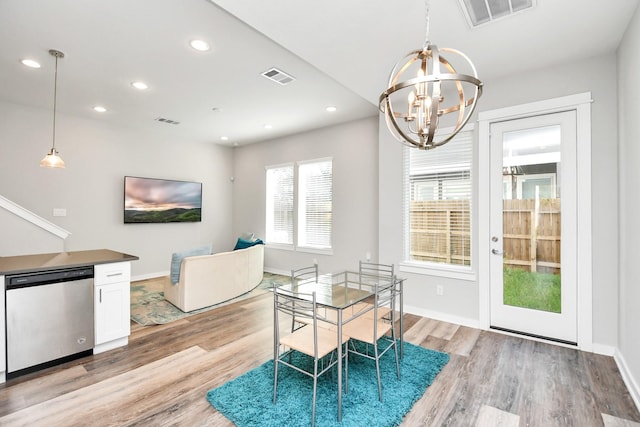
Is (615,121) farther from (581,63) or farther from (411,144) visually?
(411,144)

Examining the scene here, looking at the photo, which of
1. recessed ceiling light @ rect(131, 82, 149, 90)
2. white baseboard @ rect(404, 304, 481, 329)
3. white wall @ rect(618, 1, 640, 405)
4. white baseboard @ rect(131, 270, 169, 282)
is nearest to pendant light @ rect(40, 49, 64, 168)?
recessed ceiling light @ rect(131, 82, 149, 90)

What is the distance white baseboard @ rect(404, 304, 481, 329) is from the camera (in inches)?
140

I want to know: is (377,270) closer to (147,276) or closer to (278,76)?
(278,76)

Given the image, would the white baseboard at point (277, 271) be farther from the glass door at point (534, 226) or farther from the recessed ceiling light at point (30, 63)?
the recessed ceiling light at point (30, 63)

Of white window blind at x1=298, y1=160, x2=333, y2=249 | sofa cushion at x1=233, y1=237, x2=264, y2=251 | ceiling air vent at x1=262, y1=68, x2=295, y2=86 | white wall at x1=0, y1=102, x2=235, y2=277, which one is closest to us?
ceiling air vent at x1=262, y1=68, x2=295, y2=86

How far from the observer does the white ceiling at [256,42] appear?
232 centimetres

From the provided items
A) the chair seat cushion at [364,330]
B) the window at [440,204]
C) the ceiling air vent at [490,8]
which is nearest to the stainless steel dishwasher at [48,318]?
the chair seat cushion at [364,330]

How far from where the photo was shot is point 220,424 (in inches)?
76.7

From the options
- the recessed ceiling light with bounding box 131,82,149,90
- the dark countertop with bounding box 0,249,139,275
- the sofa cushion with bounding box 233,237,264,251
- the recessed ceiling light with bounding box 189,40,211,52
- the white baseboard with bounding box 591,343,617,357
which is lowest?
the white baseboard with bounding box 591,343,617,357

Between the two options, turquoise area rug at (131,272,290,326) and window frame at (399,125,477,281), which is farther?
turquoise area rug at (131,272,290,326)

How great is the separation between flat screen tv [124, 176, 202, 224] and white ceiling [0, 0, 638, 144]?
6.34 ft

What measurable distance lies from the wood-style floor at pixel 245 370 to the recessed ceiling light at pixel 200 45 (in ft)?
9.72

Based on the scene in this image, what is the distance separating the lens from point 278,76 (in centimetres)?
358

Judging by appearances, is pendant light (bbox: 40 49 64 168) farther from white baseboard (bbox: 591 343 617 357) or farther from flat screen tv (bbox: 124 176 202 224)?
white baseboard (bbox: 591 343 617 357)
